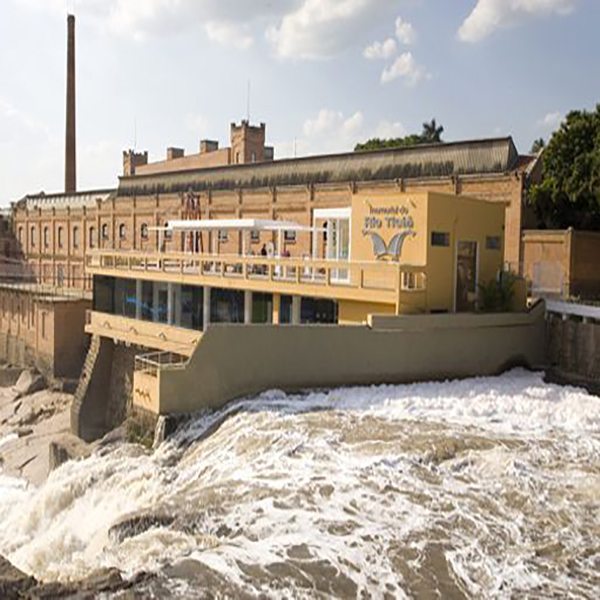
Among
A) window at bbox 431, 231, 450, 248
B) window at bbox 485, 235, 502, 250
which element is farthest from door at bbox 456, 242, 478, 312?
window at bbox 485, 235, 502, 250

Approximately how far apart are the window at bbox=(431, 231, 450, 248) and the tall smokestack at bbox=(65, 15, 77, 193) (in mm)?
49340

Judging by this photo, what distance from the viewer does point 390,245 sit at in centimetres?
1958

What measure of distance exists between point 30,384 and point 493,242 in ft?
72.7

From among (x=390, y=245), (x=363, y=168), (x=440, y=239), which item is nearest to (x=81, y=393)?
(x=390, y=245)

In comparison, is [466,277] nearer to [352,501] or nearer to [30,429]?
[352,501]

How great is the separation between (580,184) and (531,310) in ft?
32.1

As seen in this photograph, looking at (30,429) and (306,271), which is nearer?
(306,271)

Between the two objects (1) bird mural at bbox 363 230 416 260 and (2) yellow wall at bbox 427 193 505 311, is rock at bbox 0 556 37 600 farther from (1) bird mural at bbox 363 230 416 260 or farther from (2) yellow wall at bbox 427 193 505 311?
(1) bird mural at bbox 363 230 416 260

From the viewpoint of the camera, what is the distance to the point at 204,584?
9.21 meters

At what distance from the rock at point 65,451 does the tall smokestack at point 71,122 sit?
1637 inches

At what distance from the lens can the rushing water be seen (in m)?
9.59

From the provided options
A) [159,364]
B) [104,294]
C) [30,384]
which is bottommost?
[30,384]

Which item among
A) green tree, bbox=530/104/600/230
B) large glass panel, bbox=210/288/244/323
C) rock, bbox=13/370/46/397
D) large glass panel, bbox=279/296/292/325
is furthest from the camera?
rock, bbox=13/370/46/397

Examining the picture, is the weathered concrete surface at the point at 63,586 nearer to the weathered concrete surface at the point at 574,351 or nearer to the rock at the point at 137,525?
the rock at the point at 137,525
